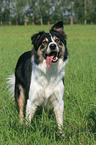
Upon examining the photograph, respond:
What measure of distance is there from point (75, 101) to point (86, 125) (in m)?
1.03

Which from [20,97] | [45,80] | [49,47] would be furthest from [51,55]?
[20,97]

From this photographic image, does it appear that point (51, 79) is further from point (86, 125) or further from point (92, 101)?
point (92, 101)

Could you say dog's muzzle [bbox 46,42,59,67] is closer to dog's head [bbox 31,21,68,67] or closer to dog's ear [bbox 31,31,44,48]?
dog's head [bbox 31,21,68,67]

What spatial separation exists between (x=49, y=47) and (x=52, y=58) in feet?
0.63

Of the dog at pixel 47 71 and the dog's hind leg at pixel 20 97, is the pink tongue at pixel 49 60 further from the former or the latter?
the dog's hind leg at pixel 20 97

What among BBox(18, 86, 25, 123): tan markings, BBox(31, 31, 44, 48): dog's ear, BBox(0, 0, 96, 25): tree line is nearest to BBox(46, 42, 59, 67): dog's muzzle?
BBox(31, 31, 44, 48): dog's ear

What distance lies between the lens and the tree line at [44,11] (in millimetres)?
63750

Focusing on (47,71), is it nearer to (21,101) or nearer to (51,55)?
(51,55)

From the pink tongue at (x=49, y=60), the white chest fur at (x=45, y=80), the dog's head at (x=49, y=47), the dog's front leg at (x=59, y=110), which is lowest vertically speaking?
the dog's front leg at (x=59, y=110)

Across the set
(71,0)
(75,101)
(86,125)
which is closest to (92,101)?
(75,101)

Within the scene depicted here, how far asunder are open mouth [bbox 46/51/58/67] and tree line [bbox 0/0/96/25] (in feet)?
206

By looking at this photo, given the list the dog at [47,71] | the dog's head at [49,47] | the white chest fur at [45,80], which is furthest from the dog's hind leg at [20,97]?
the dog's head at [49,47]

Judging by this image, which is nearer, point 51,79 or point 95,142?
point 95,142

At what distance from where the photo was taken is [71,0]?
6444cm
